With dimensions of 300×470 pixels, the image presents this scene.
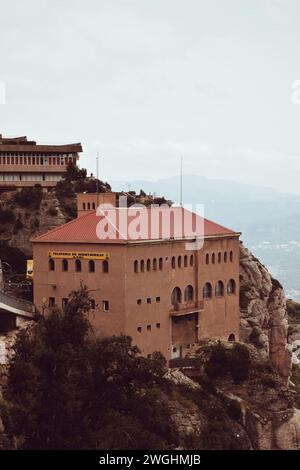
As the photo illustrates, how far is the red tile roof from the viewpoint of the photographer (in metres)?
90.6

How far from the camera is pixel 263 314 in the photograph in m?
114

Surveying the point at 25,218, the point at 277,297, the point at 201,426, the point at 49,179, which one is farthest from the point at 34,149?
the point at 201,426

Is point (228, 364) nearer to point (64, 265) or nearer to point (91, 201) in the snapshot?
point (64, 265)

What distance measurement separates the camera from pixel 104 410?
3228 inches

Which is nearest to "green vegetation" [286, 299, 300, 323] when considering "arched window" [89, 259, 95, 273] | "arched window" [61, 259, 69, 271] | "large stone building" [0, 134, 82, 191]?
"large stone building" [0, 134, 82, 191]

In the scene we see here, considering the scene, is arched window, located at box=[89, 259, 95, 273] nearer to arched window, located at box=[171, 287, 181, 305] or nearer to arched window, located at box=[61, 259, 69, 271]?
arched window, located at box=[61, 259, 69, 271]

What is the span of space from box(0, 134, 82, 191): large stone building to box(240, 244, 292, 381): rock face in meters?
24.4

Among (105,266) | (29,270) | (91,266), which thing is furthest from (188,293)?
(29,270)

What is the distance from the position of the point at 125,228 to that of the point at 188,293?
8.90m

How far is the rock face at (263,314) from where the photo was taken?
11012 centimetres
